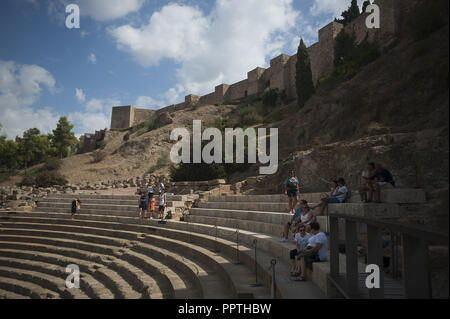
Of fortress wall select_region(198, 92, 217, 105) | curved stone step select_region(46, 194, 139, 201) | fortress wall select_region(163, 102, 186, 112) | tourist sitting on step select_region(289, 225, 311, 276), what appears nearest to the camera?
tourist sitting on step select_region(289, 225, 311, 276)

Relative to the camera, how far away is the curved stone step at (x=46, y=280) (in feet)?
21.3

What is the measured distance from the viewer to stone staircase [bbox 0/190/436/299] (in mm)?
4449

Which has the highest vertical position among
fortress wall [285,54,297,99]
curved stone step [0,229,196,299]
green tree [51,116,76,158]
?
fortress wall [285,54,297,99]

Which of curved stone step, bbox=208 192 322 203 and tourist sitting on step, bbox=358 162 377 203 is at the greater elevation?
tourist sitting on step, bbox=358 162 377 203

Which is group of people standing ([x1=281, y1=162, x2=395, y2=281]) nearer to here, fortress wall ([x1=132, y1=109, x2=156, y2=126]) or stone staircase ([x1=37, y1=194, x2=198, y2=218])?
stone staircase ([x1=37, y1=194, x2=198, y2=218])

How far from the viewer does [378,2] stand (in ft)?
64.5

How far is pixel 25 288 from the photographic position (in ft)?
24.4

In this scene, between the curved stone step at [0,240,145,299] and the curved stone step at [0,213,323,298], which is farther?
the curved stone step at [0,240,145,299]

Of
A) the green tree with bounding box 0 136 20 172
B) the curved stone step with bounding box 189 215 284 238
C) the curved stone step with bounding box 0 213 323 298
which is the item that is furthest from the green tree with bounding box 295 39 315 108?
the green tree with bounding box 0 136 20 172

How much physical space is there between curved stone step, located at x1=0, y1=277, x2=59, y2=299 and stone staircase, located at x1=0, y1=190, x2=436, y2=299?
0.02 metres

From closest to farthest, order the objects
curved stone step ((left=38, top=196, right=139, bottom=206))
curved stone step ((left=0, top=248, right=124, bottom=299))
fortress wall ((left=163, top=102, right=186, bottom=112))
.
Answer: curved stone step ((left=0, top=248, right=124, bottom=299))
curved stone step ((left=38, top=196, right=139, bottom=206))
fortress wall ((left=163, top=102, right=186, bottom=112))
